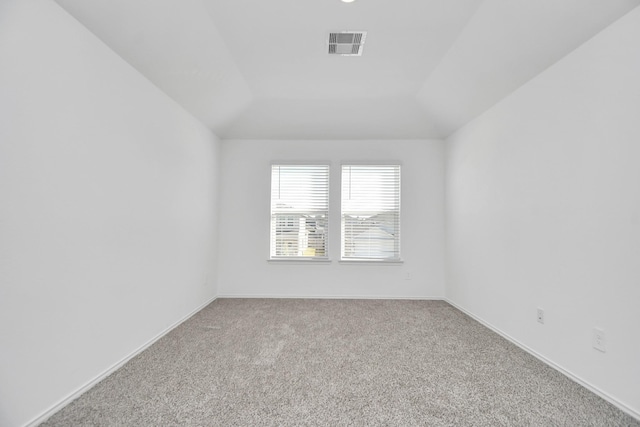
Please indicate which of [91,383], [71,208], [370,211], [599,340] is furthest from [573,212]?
[91,383]

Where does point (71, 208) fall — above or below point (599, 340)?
above

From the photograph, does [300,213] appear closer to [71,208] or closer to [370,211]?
[370,211]

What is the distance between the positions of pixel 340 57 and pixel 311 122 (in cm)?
122

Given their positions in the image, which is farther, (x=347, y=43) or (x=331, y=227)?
(x=331, y=227)

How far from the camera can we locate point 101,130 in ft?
6.23

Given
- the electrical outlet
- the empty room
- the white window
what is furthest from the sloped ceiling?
the electrical outlet

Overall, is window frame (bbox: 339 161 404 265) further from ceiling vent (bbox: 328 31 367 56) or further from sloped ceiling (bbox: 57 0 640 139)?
ceiling vent (bbox: 328 31 367 56)

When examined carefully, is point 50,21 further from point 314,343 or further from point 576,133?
point 576,133

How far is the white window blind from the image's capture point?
408 cm

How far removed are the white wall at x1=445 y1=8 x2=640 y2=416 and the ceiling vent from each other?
150 cm

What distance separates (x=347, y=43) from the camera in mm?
2404

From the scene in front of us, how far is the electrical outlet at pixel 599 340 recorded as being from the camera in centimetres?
172

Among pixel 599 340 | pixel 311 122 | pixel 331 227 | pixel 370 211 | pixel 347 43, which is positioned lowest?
pixel 599 340

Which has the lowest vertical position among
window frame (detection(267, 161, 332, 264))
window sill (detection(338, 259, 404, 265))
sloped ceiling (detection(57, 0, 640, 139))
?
window sill (detection(338, 259, 404, 265))
